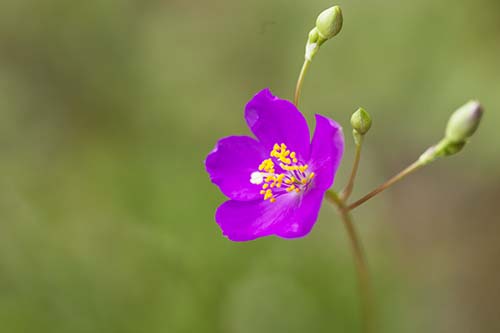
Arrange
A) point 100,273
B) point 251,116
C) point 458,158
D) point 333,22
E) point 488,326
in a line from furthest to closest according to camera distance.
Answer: point 458,158 → point 488,326 → point 100,273 → point 251,116 → point 333,22

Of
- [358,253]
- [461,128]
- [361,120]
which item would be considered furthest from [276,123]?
[461,128]

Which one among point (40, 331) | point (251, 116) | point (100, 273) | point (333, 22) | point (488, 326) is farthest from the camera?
point (488, 326)

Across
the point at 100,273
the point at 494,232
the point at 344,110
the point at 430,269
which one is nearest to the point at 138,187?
the point at 100,273

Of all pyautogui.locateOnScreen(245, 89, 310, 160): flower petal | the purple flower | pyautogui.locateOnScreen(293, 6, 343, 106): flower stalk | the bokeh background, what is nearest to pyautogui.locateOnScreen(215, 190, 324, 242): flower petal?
the purple flower

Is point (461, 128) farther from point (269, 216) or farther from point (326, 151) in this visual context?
point (269, 216)

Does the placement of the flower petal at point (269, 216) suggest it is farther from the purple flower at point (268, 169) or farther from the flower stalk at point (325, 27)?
the flower stalk at point (325, 27)

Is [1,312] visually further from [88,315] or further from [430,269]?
[430,269]

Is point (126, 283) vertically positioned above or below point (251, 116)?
above

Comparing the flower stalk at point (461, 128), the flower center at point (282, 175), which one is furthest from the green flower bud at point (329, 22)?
the flower stalk at point (461, 128)
